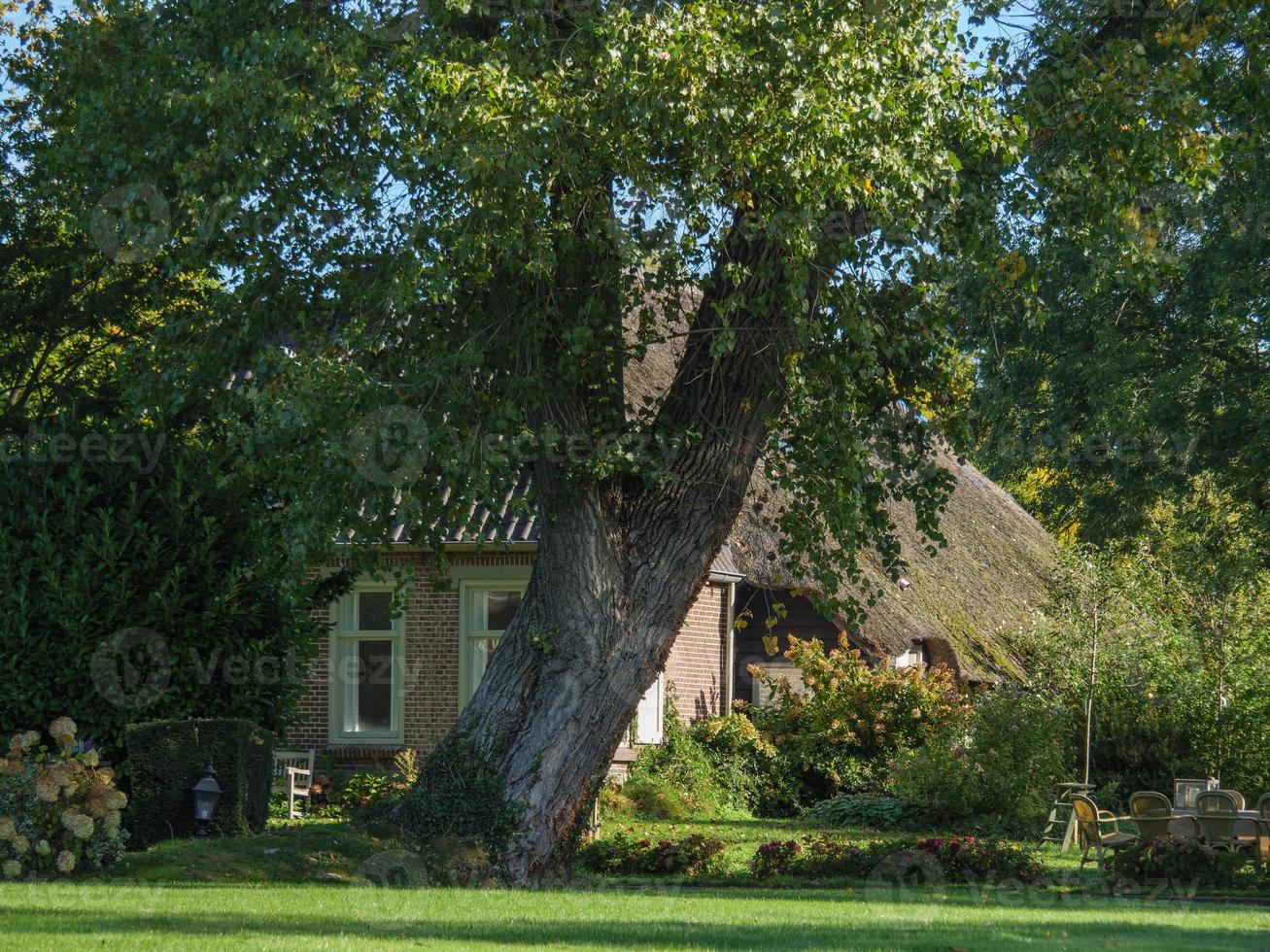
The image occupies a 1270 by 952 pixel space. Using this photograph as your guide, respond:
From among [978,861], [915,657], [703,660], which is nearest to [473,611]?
[703,660]

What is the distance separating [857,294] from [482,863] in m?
5.46

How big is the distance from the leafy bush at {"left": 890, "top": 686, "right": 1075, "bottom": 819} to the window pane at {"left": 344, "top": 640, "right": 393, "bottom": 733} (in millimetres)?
7280

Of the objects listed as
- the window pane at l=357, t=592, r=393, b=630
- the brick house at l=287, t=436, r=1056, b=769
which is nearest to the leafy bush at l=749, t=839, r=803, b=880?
the brick house at l=287, t=436, r=1056, b=769

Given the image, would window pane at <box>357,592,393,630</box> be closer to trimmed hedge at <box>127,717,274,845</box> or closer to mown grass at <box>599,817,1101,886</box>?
mown grass at <box>599,817,1101,886</box>

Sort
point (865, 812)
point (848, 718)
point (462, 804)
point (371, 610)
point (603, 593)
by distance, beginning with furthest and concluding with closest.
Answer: point (848, 718) → point (371, 610) → point (865, 812) → point (603, 593) → point (462, 804)

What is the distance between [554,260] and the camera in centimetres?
1111

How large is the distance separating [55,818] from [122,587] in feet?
8.45

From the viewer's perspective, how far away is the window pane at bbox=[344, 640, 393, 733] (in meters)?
21.4

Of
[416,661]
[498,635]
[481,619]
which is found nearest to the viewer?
[498,635]

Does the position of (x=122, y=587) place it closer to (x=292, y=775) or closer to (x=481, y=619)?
(x=292, y=775)

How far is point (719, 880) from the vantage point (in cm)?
1465

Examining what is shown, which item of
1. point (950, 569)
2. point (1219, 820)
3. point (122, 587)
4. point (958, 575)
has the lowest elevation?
point (1219, 820)

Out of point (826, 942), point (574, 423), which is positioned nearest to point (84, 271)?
point (574, 423)

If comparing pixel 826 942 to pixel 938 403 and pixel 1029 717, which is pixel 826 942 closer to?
pixel 938 403
